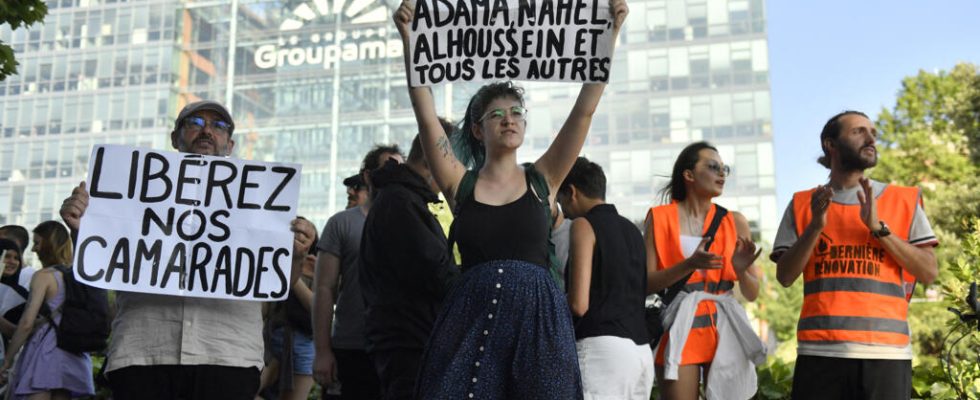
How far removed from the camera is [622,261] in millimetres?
4941

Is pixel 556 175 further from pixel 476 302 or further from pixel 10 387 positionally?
pixel 10 387

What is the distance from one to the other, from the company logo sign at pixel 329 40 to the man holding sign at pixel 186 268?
7533 centimetres

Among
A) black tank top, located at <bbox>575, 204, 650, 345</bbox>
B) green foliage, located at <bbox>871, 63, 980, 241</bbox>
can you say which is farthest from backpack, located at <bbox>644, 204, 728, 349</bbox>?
green foliage, located at <bbox>871, 63, 980, 241</bbox>

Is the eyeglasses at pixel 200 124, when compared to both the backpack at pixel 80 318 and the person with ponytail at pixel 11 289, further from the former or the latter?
the person with ponytail at pixel 11 289

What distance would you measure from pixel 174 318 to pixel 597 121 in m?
66.8

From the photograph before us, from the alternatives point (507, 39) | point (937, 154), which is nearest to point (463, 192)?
point (507, 39)

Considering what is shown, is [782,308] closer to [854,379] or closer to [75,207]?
[854,379]

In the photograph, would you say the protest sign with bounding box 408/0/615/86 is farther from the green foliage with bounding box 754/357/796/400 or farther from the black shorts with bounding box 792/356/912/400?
the green foliage with bounding box 754/357/796/400

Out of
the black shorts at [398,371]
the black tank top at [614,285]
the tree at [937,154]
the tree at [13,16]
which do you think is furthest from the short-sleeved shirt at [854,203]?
the tree at [937,154]

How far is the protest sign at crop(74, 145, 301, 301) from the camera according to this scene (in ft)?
14.6

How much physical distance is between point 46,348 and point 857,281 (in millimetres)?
5347

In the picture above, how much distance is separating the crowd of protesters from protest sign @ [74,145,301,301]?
10cm

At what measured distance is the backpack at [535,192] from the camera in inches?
149

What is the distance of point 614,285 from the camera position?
4.92 m
